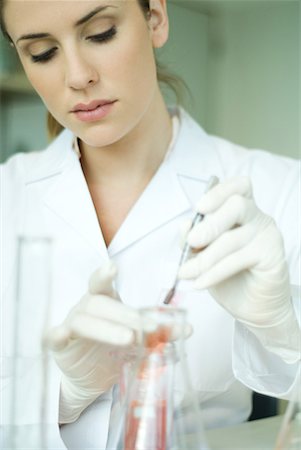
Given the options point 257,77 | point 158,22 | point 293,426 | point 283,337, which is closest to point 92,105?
point 158,22

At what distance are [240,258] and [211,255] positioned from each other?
4 centimetres

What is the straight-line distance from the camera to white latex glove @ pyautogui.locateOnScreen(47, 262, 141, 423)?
784 mm

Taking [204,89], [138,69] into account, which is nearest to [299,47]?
[204,89]

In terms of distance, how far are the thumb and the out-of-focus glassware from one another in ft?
0.43

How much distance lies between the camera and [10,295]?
1128 millimetres

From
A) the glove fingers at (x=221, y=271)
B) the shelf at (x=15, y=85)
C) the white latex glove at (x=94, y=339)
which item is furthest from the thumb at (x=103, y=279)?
the shelf at (x=15, y=85)

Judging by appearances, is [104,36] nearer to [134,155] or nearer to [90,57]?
[90,57]

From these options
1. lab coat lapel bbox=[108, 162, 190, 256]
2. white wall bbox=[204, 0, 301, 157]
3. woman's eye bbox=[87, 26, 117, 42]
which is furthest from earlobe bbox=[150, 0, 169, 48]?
white wall bbox=[204, 0, 301, 157]

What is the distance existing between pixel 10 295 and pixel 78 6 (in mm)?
464

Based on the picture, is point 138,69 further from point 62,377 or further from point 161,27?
point 62,377

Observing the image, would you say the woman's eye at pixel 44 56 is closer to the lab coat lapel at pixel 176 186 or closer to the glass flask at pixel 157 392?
the lab coat lapel at pixel 176 186

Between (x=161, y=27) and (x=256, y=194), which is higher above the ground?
(x=161, y=27)

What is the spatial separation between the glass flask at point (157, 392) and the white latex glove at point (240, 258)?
0.52 ft

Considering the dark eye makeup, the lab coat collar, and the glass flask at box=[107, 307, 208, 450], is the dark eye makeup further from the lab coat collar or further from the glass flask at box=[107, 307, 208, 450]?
the glass flask at box=[107, 307, 208, 450]
